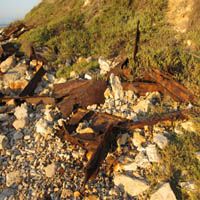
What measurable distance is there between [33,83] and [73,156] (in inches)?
137

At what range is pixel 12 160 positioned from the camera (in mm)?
5887

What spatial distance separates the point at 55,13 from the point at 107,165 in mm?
10578

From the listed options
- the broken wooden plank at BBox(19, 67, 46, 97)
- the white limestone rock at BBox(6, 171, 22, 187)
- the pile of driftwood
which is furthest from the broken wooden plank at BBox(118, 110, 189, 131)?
the broken wooden plank at BBox(19, 67, 46, 97)

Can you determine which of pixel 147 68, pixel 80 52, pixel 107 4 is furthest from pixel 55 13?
pixel 147 68

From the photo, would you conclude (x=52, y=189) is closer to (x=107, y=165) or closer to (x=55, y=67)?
(x=107, y=165)

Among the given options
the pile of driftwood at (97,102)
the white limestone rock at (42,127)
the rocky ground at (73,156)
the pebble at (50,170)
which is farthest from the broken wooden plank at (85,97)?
the pebble at (50,170)

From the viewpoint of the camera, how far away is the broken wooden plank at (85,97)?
6.80 meters

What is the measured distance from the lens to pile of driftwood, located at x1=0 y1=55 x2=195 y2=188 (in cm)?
542

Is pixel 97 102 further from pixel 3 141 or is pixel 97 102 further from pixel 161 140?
pixel 161 140

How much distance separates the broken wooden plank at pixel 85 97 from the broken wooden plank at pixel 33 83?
1.37 meters

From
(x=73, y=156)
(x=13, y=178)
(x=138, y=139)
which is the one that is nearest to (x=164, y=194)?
(x=138, y=139)

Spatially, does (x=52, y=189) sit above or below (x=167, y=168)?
below

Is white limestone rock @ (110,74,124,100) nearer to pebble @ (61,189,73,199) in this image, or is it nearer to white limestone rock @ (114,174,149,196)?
white limestone rock @ (114,174,149,196)

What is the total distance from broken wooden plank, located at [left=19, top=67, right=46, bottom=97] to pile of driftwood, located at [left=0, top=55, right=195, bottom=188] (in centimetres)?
2
